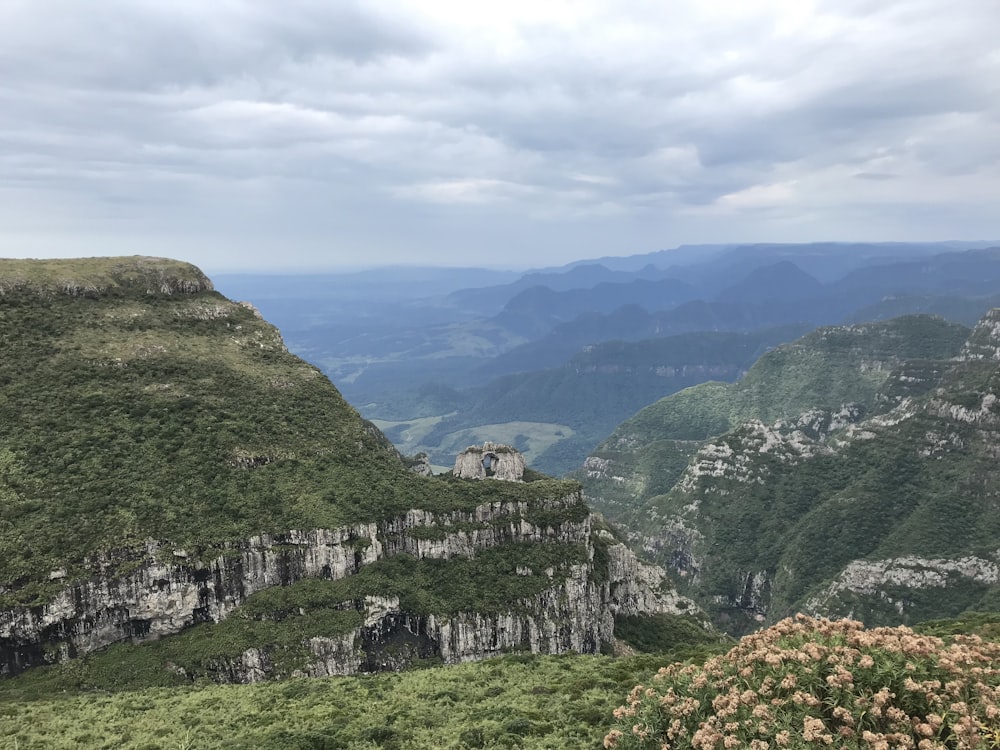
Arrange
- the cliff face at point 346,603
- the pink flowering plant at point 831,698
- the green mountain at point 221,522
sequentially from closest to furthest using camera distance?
the pink flowering plant at point 831,698, the cliff face at point 346,603, the green mountain at point 221,522

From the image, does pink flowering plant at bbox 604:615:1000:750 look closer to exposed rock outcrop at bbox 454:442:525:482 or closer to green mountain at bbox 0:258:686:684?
green mountain at bbox 0:258:686:684

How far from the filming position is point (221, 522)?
7850 cm

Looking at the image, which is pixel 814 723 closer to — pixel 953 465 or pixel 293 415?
pixel 293 415

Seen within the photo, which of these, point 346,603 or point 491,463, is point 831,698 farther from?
point 491,463

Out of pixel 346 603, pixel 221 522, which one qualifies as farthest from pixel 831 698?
pixel 221 522

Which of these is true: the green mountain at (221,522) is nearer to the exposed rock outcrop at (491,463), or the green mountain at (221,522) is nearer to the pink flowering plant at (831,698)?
the exposed rock outcrop at (491,463)

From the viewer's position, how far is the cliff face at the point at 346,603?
68.4m

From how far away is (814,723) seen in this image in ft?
76.4

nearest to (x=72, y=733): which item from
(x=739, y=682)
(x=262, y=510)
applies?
(x=262, y=510)

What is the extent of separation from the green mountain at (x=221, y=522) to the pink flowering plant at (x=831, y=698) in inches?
2213

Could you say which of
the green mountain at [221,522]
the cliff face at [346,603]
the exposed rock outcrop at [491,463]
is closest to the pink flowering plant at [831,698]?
the cliff face at [346,603]

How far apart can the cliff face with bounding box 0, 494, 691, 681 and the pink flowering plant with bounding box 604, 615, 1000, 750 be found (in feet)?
183

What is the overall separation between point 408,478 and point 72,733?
5407 cm

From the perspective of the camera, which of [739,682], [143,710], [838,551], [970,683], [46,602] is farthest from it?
[838,551]
